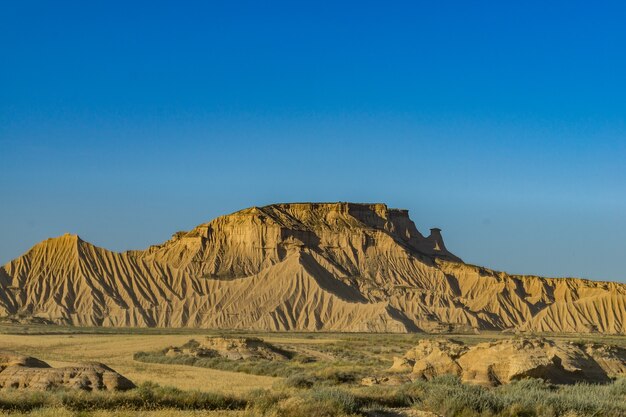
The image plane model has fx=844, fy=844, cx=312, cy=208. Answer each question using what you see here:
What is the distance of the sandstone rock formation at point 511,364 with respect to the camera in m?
22.8

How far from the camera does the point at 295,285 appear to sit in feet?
312

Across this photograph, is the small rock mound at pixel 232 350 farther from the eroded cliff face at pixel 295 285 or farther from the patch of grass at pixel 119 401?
the eroded cliff face at pixel 295 285

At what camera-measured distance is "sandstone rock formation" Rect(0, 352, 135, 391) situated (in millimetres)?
17750

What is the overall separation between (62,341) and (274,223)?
65.0 m

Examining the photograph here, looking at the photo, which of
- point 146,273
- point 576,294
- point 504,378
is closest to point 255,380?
point 504,378

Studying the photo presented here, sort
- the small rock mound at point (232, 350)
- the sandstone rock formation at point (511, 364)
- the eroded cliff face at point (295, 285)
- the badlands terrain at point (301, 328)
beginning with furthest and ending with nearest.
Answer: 1. the eroded cliff face at point (295, 285)
2. the small rock mound at point (232, 350)
3. the sandstone rock formation at point (511, 364)
4. the badlands terrain at point (301, 328)

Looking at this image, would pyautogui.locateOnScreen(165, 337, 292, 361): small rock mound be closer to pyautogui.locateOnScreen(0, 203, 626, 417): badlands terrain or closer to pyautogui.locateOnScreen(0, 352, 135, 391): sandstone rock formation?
pyautogui.locateOnScreen(0, 203, 626, 417): badlands terrain

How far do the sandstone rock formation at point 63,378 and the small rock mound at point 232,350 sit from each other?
18.0 metres

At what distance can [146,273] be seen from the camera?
323 ft

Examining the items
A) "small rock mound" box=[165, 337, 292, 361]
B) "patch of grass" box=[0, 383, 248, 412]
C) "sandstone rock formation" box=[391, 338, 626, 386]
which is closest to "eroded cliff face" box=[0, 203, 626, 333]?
"small rock mound" box=[165, 337, 292, 361]

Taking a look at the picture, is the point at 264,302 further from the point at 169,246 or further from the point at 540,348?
the point at 540,348

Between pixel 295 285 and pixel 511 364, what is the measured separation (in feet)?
238

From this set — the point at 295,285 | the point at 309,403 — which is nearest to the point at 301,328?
the point at 295,285

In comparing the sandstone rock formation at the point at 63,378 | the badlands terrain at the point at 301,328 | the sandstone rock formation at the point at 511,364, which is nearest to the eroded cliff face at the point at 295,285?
the badlands terrain at the point at 301,328
